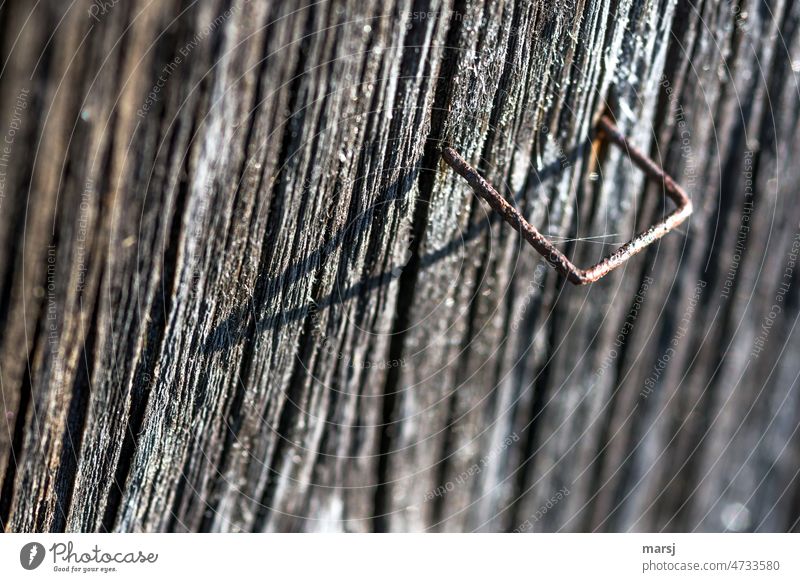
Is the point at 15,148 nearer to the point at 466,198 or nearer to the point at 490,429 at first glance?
the point at 466,198

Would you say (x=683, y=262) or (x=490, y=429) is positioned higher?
(x=683, y=262)

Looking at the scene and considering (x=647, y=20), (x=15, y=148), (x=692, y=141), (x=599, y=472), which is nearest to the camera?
Result: (x=15, y=148)

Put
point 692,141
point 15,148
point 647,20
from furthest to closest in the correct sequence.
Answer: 1. point 692,141
2. point 647,20
3. point 15,148

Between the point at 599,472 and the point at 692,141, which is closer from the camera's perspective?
the point at 692,141

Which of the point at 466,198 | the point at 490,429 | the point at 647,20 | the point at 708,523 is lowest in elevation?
the point at 708,523

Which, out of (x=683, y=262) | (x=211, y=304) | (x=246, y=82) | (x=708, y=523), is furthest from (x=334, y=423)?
(x=708, y=523)

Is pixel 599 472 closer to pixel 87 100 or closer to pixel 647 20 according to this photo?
pixel 647 20
